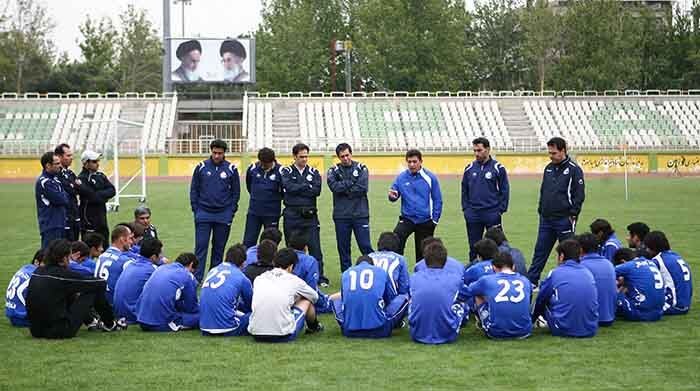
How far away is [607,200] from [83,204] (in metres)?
19.7

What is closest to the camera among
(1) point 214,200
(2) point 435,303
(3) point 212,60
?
(2) point 435,303

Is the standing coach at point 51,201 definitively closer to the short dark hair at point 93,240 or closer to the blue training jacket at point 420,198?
the short dark hair at point 93,240

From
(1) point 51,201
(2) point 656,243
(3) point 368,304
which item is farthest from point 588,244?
(1) point 51,201

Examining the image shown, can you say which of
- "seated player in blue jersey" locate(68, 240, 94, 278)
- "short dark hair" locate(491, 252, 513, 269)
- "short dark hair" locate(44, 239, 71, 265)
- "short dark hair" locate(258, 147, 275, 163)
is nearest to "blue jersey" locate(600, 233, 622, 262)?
"short dark hair" locate(491, 252, 513, 269)

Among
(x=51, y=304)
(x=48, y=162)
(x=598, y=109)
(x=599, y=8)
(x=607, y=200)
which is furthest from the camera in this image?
(x=599, y=8)

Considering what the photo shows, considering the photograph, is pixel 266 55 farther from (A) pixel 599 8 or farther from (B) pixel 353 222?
(B) pixel 353 222

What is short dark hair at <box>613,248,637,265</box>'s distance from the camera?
10.7 metres

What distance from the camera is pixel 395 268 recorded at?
32.9 feet

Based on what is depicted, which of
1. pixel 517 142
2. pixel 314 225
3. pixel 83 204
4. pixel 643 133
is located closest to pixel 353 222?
pixel 314 225

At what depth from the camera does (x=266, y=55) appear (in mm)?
71500

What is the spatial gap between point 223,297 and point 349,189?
3.84 metres

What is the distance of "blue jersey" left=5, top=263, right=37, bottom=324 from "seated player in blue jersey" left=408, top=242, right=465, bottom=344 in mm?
3933

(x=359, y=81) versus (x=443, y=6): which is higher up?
(x=443, y=6)

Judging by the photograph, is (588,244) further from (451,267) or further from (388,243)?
(388,243)
